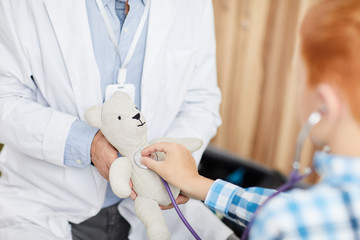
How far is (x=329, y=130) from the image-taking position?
62cm

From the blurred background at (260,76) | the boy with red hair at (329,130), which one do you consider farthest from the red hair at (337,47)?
the blurred background at (260,76)

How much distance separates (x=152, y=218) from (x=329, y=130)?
418mm

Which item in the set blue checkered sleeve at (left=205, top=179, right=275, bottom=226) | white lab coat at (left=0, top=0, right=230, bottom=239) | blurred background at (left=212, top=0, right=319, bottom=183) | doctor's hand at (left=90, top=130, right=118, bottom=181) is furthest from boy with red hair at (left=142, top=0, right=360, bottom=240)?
blurred background at (left=212, top=0, right=319, bottom=183)

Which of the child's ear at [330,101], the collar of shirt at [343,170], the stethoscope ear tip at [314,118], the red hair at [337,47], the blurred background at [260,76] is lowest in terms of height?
the blurred background at [260,76]

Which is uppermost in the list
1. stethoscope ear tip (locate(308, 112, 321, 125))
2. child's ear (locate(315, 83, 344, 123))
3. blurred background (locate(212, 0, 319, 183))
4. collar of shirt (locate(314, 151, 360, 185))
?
child's ear (locate(315, 83, 344, 123))

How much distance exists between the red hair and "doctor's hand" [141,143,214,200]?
0.36 meters

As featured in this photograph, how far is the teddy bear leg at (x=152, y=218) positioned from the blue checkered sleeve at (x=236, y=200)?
110 mm

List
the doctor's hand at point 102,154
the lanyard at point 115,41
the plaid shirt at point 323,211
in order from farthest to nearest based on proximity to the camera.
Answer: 1. the lanyard at point 115,41
2. the doctor's hand at point 102,154
3. the plaid shirt at point 323,211

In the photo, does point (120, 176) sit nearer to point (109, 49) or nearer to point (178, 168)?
point (178, 168)

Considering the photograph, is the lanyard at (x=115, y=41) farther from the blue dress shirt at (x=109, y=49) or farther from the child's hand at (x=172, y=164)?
the child's hand at (x=172, y=164)

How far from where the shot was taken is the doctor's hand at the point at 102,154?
93 cm

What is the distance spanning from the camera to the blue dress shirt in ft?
3.29

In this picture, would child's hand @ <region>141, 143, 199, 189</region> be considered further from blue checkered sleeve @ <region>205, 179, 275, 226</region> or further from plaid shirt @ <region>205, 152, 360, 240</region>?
plaid shirt @ <region>205, 152, 360, 240</region>

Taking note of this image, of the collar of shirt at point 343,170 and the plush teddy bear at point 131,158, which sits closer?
the collar of shirt at point 343,170
